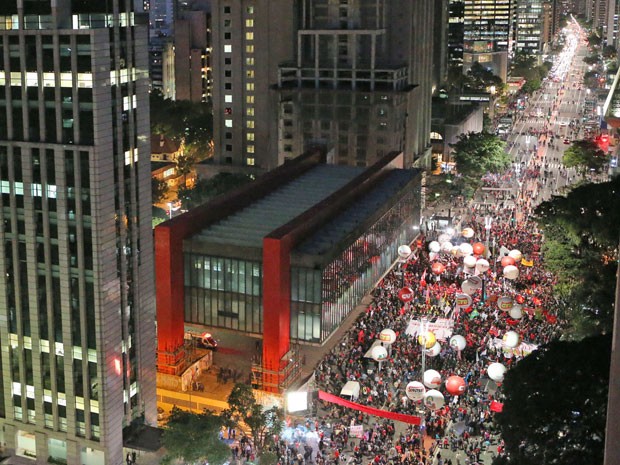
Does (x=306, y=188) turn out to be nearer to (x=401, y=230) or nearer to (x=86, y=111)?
(x=401, y=230)

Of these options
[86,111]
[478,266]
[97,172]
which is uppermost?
[86,111]

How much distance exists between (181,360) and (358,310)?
16.4m

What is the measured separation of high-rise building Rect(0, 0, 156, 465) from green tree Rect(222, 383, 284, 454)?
6.27m

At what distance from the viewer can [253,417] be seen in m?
44.6

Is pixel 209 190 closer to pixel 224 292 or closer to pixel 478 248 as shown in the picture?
pixel 478 248

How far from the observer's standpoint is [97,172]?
143 feet

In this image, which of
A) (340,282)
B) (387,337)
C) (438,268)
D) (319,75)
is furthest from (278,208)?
(319,75)

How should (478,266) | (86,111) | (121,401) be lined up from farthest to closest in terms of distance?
(478,266) → (121,401) → (86,111)

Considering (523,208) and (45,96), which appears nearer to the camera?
(45,96)

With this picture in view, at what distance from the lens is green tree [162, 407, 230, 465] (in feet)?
139

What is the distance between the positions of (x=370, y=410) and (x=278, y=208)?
23060 millimetres

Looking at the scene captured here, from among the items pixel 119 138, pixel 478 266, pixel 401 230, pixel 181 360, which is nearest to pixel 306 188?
pixel 401 230

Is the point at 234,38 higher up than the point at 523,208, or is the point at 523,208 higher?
the point at 234,38

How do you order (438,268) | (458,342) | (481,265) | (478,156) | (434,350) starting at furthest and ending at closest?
(478,156)
(438,268)
(481,265)
(458,342)
(434,350)
